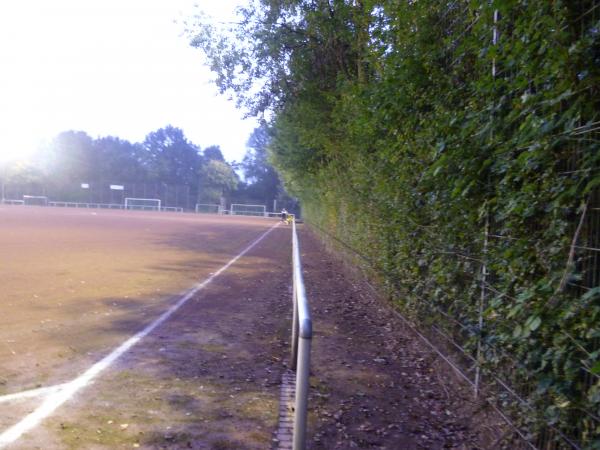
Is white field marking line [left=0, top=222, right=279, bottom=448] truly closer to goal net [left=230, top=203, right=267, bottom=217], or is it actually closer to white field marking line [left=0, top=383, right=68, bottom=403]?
white field marking line [left=0, top=383, right=68, bottom=403]

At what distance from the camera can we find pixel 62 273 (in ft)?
40.3

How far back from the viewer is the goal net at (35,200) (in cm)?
8431

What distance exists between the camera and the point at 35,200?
8600 centimetres

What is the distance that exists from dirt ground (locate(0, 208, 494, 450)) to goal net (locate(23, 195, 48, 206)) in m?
81.1

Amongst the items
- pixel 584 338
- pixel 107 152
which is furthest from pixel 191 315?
pixel 107 152

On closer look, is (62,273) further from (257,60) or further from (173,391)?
(257,60)

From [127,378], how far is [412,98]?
4.06 m

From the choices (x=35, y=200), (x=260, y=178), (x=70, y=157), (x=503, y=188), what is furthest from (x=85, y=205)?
(x=503, y=188)

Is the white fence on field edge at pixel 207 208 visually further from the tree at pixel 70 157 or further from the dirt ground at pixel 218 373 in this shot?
the dirt ground at pixel 218 373

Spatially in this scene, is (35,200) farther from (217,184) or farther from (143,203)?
→ (217,184)

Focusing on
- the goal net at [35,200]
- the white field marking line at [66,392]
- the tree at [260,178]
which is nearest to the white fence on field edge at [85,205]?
the goal net at [35,200]

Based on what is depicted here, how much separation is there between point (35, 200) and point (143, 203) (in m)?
18.1

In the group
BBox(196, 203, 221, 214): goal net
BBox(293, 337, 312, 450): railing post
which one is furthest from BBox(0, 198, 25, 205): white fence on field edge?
BBox(293, 337, 312, 450): railing post

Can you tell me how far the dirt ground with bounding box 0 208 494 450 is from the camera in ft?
14.6
